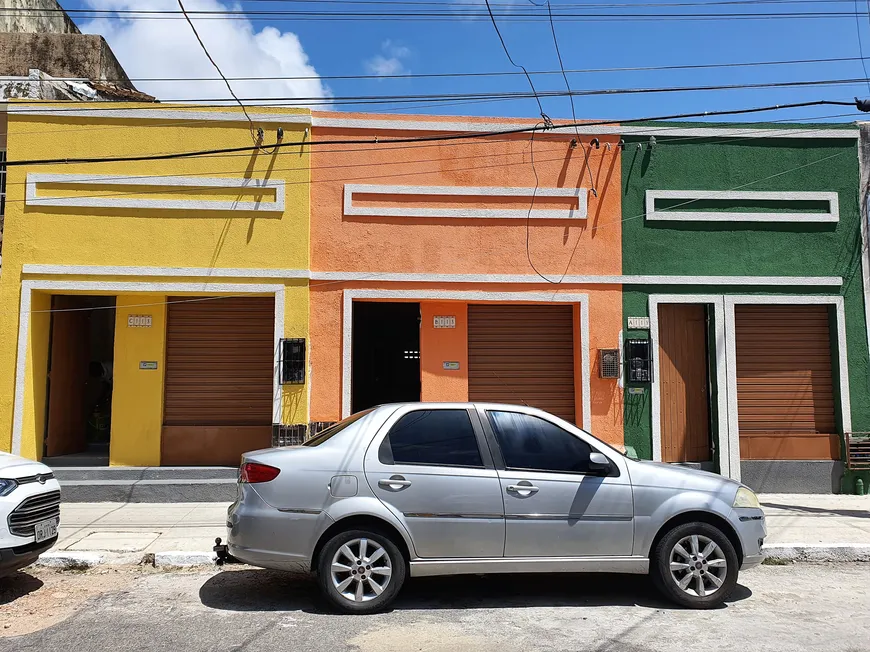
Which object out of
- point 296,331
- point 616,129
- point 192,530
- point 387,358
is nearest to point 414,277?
point 296,331

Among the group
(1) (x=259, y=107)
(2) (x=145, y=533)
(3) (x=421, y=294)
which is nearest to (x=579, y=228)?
(3) (x=421, y=294)

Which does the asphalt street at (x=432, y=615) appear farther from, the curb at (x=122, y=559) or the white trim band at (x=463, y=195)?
the white trim band at (x=463, y=195)

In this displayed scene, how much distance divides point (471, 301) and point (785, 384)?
5166mm

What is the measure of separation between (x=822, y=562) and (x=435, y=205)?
699cm

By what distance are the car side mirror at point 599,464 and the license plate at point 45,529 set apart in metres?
4.63

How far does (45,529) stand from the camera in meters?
6.23

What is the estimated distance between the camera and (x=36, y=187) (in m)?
10.7

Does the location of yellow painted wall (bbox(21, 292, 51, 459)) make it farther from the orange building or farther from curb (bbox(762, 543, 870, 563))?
curb (bbox(762, 543, 870, 563))

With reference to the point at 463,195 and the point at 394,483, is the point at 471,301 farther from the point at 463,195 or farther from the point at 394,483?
the point at 394,483

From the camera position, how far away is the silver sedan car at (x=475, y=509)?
5.65 metres

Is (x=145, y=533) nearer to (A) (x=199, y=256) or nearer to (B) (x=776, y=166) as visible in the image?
(A) (x=199, y=256)

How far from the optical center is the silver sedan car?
5652mm

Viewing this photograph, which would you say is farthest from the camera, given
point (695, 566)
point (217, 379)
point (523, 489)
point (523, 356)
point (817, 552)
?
point (523, 356)

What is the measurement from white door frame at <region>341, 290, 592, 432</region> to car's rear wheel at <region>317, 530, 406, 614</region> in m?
5.29
